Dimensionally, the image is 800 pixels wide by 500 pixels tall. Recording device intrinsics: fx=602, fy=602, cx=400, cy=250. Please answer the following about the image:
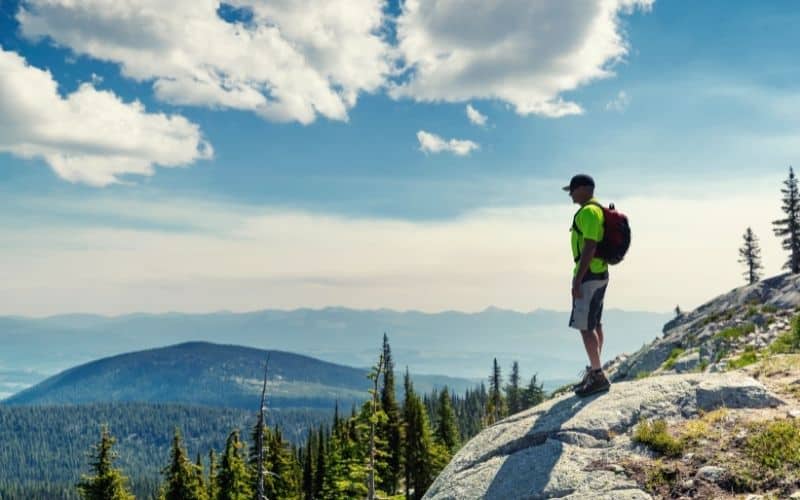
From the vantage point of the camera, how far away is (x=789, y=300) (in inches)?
1315

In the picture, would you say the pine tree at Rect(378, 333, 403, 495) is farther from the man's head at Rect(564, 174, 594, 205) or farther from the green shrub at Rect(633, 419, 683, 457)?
the green shrub at Rect(633, 419, 683, 457)

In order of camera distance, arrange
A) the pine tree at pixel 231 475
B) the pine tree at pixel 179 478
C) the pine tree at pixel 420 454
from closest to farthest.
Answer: the pine tree at pixel 179 478
the pine tree at pixel 231 475
the pine tree at pixel 420 454

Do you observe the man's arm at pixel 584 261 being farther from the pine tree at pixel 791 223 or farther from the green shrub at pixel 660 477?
the pine tree at pixel 791 223

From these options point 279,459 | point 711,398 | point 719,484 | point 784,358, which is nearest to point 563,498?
point 719,484

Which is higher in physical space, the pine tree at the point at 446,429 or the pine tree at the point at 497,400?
the pine tree at the point at 497,400

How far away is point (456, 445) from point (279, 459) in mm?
27922

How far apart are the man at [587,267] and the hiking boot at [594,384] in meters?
0.24

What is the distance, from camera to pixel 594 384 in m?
11.9

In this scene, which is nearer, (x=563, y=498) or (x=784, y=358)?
(x=563, y=498)

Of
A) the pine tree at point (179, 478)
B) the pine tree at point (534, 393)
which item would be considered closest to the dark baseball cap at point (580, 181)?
the pine tree at point (179, 478)

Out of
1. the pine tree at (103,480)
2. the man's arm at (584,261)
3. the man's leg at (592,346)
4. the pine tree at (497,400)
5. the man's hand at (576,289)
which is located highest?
the man's arm at (584,261)

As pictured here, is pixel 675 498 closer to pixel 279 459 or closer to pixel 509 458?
pixel 509 458

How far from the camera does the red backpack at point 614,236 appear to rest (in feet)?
35.8

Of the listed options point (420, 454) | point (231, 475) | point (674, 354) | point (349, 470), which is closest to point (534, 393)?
point (420, 454)
